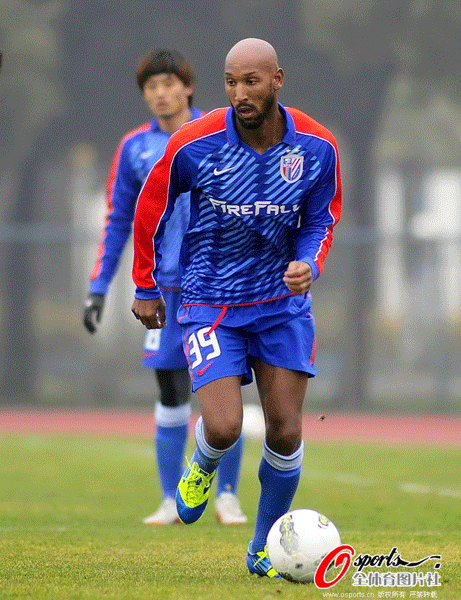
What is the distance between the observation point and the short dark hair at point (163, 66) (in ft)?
25.1

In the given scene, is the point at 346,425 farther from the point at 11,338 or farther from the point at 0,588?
the point at 0,588

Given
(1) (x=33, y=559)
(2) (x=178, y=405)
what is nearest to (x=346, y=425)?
(2) (x=178, y=405)

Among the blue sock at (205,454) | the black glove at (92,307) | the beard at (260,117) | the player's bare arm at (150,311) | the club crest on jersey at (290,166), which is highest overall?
the beard at (260,117)

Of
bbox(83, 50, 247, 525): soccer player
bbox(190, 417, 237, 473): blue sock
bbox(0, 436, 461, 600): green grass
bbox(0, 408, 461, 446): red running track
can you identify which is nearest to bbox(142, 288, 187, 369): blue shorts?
bbox(83, 50, 247, 525): soccer player

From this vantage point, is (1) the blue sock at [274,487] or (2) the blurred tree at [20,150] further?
(2) the blurred tree at [20,150]

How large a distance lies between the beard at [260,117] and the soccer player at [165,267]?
7.44 ft

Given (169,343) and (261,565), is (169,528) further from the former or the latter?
(261,565)

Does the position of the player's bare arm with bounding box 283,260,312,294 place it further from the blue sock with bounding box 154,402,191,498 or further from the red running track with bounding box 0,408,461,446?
the red running track with bounding box 0,408,461,446

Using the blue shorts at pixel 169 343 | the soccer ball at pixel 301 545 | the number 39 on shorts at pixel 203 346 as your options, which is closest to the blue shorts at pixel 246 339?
the number 39 on shorts at pixel 203 346

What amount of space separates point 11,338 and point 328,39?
283 inches

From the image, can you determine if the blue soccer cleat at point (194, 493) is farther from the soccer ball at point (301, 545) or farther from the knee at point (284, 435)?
the soccer ball at point (301, 545)

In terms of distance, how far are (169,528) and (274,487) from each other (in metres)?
2.07

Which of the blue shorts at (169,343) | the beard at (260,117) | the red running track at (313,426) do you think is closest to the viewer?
the beard at (260,117)

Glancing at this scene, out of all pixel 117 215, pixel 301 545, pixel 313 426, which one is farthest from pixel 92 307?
pixel 313 426
